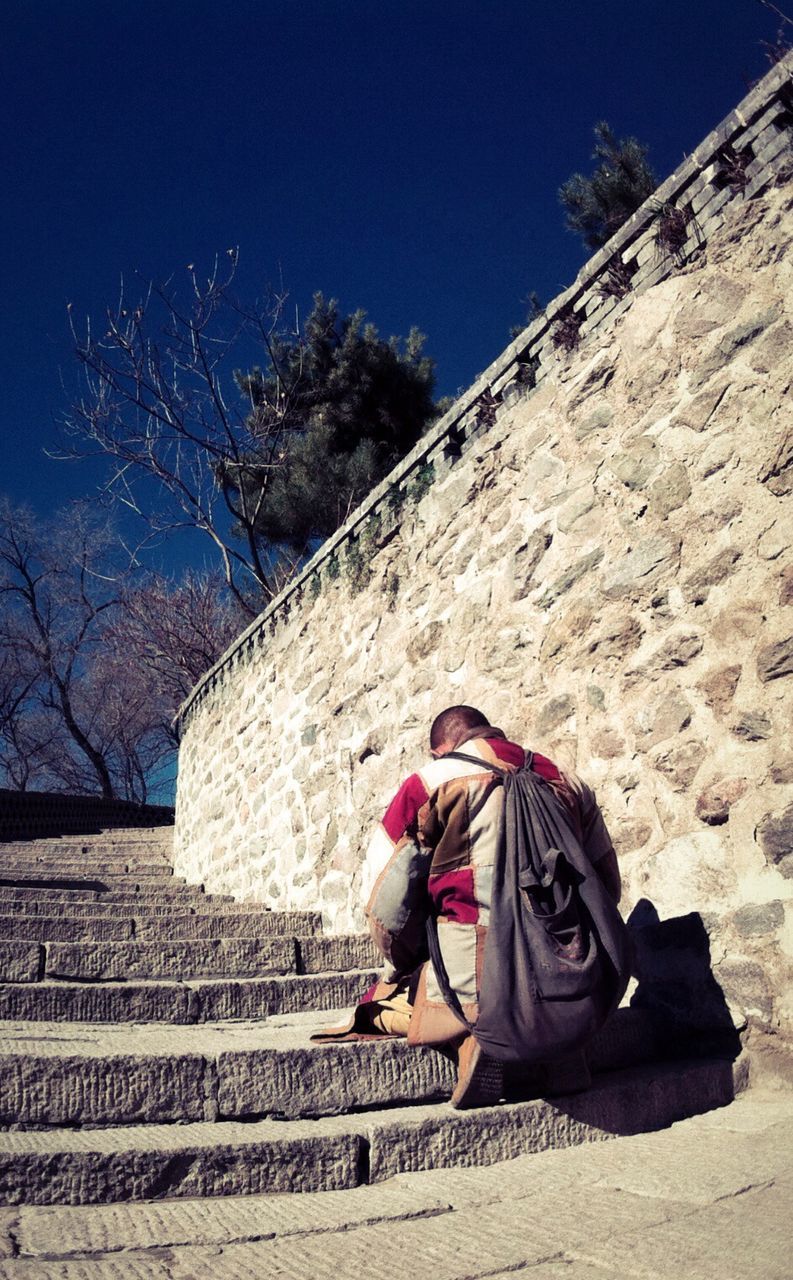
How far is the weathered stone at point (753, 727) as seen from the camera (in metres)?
2.78

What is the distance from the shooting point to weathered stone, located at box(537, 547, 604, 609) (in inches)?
143

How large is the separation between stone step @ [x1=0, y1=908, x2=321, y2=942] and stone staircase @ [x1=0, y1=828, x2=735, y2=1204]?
55 cm

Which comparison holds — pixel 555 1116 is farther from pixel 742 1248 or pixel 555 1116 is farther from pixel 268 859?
pixel 268 859

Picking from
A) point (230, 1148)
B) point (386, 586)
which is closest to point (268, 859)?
point (386, 586)

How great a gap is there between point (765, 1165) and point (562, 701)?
1.99 meters

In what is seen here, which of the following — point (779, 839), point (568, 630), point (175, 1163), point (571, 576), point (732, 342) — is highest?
point (732, 342)

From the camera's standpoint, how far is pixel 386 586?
5.44 metres

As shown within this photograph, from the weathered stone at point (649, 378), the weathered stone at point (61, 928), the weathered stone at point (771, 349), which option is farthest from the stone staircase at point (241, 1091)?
the weathered stone at point (649, 378)

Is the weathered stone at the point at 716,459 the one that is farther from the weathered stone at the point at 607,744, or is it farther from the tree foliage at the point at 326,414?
the tree foliage at the point at 326,414

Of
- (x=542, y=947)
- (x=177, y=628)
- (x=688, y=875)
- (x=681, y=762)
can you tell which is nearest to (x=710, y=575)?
(x=681, y=762)

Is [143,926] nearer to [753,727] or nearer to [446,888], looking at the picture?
[446,888]

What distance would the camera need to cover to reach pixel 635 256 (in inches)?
149

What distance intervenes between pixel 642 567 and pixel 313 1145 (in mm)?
2329

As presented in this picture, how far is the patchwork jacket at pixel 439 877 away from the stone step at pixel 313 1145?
0.24 meters
